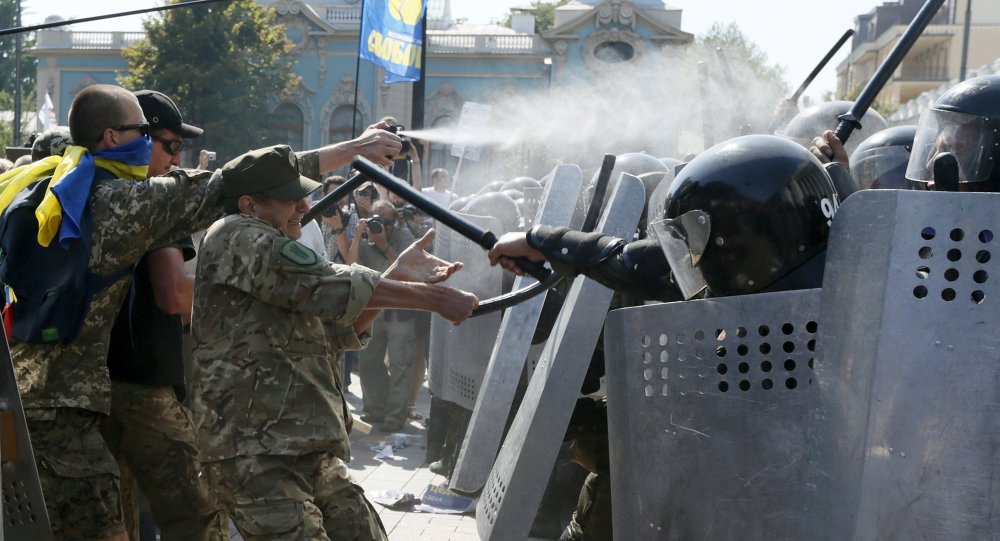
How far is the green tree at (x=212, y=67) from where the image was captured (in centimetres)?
4903

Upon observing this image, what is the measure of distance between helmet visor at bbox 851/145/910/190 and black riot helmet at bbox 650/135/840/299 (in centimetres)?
235

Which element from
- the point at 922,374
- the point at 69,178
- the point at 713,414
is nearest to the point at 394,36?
the point at 69,178

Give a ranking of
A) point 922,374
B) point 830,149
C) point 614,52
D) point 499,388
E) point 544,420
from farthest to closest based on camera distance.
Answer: point 614,52, point 499,388, point 830,149, point 544,420, point 922,374

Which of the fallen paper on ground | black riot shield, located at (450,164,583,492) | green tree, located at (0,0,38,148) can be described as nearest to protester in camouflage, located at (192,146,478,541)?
black riot shield, located at (450,164,583,492)

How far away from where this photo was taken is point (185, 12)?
48.4m

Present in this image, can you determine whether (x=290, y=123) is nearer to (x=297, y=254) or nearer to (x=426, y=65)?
(x=426, y=65)

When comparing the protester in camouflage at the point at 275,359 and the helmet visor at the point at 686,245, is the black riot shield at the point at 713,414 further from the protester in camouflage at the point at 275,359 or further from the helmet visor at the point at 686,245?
the protester in camouflage at the point at 275,359

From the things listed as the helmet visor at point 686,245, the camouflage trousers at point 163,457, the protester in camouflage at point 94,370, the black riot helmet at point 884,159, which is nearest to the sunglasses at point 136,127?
the protester in camouflage at point 94,370

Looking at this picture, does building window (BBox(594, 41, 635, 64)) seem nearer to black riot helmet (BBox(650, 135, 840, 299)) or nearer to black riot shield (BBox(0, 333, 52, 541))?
black riot helmet (BBox(650, 135, 840, 299))

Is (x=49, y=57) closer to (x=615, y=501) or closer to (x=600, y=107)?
(x=600, y=107)

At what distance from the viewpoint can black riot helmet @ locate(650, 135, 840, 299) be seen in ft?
11.2

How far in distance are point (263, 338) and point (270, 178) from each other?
20.8 inches

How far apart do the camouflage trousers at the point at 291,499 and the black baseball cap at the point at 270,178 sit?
860 mm

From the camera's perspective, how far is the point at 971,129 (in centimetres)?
388
